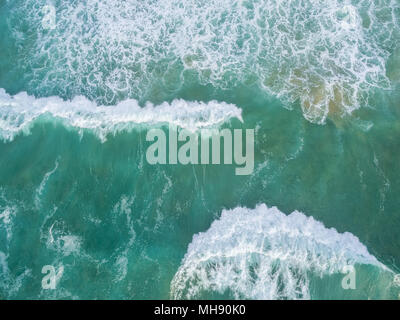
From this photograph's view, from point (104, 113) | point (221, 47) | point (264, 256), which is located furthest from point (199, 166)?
point (221, 47)

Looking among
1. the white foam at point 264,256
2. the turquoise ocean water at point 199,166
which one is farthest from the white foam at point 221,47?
the white foam at point 264,256

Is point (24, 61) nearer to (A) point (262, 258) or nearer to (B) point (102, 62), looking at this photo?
(B) point (102, 62)

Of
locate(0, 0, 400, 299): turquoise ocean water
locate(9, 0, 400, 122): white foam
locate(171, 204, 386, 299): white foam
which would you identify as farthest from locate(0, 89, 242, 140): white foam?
locate(171, 204, 386, 299): white foam

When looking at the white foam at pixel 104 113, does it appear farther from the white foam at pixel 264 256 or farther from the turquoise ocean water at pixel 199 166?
the white foam at pixel 264 256

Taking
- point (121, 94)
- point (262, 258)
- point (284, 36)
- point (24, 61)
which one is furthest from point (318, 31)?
point (24, 61)

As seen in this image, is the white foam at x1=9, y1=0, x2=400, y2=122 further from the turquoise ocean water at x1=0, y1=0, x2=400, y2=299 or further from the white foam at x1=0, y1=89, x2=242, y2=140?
the white foam at x1=0, y1=89, x2=242, y2=140
